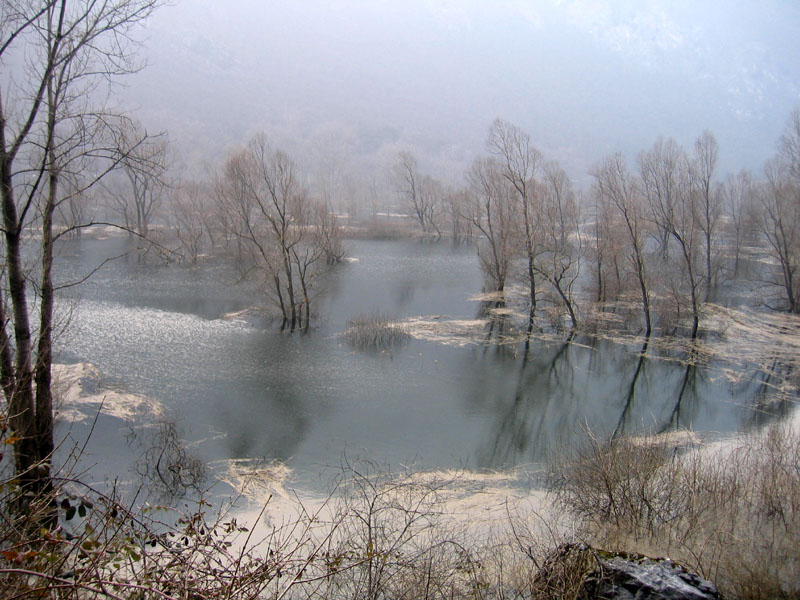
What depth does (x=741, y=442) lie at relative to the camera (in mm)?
10336

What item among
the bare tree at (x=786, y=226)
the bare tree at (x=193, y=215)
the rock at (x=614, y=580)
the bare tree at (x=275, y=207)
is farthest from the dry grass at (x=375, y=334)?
the bare tree at (x=786, y=226)

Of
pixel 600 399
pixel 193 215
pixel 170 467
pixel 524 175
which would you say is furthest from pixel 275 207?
pixel 193 215

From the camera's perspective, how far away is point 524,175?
841 inches

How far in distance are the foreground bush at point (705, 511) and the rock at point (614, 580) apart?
51cm

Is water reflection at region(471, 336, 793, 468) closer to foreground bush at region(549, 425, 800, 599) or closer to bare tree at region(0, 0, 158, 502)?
foreground bush at region(549, 425, 800, 599)

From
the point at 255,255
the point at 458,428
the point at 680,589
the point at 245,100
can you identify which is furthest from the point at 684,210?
the point at 245,100

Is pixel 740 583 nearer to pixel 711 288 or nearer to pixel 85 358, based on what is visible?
pixel 85 358

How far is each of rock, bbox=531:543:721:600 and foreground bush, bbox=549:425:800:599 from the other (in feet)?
1.67

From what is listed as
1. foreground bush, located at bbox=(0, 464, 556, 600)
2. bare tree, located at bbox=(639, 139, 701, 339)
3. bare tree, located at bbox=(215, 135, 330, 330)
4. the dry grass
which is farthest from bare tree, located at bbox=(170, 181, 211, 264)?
foreground bush, located at bbox=(0, 464, 556, 600)

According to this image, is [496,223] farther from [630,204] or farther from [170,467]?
[170,467]

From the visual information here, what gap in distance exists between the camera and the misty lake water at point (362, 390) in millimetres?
10484

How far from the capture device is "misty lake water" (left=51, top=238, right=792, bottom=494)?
1048 cm

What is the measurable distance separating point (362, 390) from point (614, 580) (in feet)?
29.4

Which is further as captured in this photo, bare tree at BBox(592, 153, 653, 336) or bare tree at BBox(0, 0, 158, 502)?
bare tree at BBox(592, 153, 653, 336)
